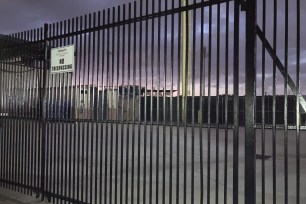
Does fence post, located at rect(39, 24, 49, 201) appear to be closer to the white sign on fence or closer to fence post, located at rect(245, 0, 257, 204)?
the white sign on fence

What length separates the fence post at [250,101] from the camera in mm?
4336

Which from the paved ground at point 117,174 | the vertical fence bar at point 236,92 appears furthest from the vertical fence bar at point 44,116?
the vertical fence bar at point 236,92

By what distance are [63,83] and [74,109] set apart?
1.72ft

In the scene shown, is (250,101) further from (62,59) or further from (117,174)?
(62,59)

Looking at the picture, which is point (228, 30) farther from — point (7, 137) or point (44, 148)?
point (7, 137)

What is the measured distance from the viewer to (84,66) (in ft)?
21.0

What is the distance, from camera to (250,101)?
14.3 feet

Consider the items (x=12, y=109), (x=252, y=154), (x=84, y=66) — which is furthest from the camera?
(x=12, y=109)

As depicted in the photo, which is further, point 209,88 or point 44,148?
point 44,148

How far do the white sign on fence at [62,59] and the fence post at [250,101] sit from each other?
3.23 metres

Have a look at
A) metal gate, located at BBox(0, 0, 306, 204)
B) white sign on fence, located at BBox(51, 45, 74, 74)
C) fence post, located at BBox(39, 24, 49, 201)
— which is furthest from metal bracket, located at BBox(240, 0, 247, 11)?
fence post, located at BBox(39, 24, 49, 201)

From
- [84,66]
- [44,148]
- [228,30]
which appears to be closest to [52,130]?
[44,148]

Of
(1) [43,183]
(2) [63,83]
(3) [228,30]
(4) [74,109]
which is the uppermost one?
(3) [228,30]

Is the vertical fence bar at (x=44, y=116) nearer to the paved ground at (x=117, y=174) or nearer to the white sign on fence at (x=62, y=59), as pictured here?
the paved ground at (x=117, y=174)
